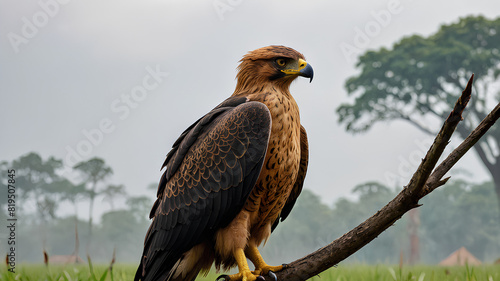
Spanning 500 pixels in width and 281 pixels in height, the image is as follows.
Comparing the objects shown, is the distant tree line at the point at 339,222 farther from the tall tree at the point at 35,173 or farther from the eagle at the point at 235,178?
the eagle at the point at 235,178

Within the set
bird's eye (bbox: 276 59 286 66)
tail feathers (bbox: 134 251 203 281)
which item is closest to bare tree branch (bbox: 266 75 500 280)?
tail feathers (bbox: 134 251 203 281)

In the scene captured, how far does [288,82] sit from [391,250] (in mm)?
22741

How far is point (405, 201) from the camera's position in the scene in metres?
3.14

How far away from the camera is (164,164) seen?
4094 mm

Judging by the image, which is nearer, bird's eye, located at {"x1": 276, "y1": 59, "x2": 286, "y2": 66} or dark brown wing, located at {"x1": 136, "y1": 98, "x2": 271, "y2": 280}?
dark brown wing, located at {"x1": 136, "y1": 98, "x2": 271, "y2": 280}

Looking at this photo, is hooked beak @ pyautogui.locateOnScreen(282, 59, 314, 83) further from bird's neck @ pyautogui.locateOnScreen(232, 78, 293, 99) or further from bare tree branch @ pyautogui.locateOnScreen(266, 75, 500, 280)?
bare tree branch @ pyautogui.locateOnScreen(266, 75, 500, 280)

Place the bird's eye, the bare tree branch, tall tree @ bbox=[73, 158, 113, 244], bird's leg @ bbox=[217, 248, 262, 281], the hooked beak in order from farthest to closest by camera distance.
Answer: tall tree @ bbox=[73, 158, 113, 244], the bird's eye, the hooked beak, bird's leg @ bbox=[217, 248, 262, 281], the bare tree branch

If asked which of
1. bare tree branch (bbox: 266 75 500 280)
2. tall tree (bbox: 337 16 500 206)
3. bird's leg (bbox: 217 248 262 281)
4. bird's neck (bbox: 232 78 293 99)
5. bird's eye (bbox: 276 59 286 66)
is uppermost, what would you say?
tall tree (bbox: 337 16 500 206)

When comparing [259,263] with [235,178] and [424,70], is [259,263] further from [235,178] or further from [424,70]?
[424,70]

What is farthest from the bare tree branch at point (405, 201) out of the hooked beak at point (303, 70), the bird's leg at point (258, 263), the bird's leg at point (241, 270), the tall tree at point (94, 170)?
the tall tree at point (94, 170)

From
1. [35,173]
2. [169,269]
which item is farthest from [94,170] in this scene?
[169,269]

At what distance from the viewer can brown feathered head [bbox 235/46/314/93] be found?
3.68m

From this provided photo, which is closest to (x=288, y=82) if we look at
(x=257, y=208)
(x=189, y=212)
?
(x=257, y=208)

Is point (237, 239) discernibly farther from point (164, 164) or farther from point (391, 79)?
point (391, 79)
